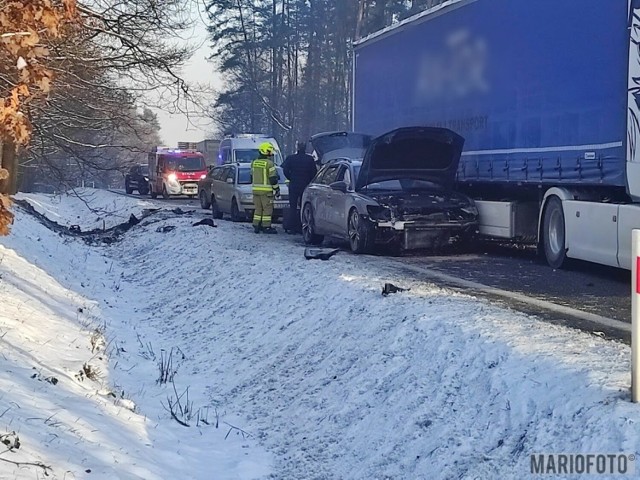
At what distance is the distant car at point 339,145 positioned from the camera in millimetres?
20266

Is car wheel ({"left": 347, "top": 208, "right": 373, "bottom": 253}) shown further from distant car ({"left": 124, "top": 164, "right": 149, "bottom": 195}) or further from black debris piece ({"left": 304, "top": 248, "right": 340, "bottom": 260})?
distant car ({"left": 124, "top": 164, "right": 149, "bottom": 195})

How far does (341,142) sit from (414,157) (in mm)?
5845

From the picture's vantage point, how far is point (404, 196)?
1437 cm

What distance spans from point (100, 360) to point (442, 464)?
553cm

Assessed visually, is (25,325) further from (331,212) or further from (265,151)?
(265,151)

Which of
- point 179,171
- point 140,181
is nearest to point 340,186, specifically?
point 179,171

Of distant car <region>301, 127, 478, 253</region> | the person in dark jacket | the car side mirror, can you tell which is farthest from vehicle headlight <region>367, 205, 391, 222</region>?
the person in dark jacket

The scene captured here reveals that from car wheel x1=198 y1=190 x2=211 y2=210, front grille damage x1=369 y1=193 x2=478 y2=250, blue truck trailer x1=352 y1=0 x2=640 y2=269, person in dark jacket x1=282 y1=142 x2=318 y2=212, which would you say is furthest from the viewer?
car wheel x1=198 y1=190 x2=211 y2=210

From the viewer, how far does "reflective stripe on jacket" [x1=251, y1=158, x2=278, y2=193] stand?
18.2 metres

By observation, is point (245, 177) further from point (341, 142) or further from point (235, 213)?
point (341, 142)

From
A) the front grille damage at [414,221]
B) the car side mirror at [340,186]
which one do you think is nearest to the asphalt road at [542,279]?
the front grille damage at [414,221]

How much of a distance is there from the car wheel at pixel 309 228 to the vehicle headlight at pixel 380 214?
299 centimetres

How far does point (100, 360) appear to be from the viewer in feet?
33.9

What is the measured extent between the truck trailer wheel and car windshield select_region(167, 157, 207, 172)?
2866cm
